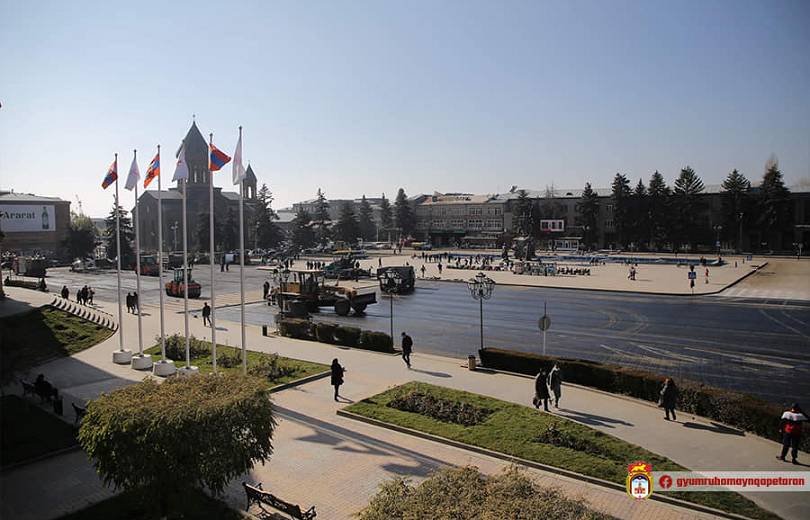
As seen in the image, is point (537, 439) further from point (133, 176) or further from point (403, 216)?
point (403, 216)

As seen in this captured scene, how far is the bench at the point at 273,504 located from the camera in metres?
9.65

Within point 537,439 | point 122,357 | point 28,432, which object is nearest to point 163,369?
point 122,357

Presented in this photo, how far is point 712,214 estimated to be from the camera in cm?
10150

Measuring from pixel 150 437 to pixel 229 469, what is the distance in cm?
141

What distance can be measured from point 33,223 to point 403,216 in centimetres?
7192

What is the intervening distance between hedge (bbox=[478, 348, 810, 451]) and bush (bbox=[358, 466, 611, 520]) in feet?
27.8

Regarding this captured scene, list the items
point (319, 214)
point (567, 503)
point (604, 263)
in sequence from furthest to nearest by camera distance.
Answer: point (319, 214) < point (604, 263) < point (567, 503)

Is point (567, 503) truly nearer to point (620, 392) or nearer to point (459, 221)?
point (620, 392)

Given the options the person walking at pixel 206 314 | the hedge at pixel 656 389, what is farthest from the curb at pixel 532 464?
the person walking at pixel 206 314

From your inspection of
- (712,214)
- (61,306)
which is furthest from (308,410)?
(712,214)

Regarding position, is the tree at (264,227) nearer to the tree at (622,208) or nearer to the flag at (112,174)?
the tree at (622,208)

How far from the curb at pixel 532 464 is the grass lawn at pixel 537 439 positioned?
16 centimetres

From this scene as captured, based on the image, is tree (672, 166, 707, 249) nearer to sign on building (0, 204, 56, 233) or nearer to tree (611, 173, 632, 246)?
tree (611, 173, 632, 246)

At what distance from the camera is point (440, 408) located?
15.9m
